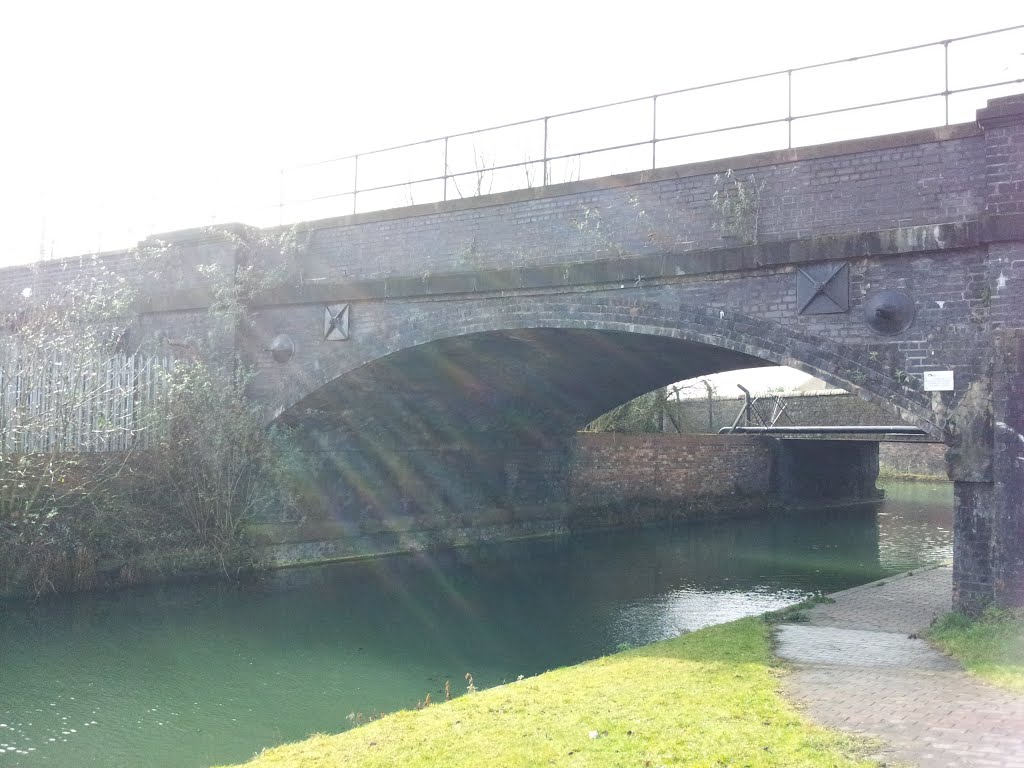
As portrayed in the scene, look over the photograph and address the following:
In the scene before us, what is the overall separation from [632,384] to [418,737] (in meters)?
11.8

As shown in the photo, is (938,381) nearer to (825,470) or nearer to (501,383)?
(501,383)

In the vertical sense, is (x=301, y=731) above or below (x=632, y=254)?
below

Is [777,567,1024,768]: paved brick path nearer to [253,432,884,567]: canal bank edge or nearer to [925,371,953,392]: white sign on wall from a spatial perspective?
[925,371,953,392]: white sign on wall

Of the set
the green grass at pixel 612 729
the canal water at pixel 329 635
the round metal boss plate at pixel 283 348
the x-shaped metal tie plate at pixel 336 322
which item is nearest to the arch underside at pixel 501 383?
the x-shaped metal tie plate at pixel 336 322

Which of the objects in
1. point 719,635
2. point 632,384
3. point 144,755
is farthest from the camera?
point 632,384

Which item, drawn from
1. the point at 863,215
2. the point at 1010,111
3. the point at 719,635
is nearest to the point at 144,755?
the point at 719,635

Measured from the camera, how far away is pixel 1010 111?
8.02 meters

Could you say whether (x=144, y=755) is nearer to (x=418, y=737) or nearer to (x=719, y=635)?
(x=418, y=737)

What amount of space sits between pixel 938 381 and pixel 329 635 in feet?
23.2

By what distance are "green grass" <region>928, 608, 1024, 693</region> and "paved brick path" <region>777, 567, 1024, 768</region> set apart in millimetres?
134

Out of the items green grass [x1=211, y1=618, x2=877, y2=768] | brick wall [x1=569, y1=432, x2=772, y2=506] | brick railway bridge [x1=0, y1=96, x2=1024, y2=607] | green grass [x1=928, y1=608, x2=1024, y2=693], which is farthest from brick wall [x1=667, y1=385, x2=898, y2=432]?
green grass [x1=211, y1=618, x2=877, y2=768]

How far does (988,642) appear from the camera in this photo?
685cm

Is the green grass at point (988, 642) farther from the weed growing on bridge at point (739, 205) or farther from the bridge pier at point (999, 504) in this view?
the weed growing on bridge at point (739, 205)

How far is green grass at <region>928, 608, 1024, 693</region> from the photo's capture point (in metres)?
5.93
